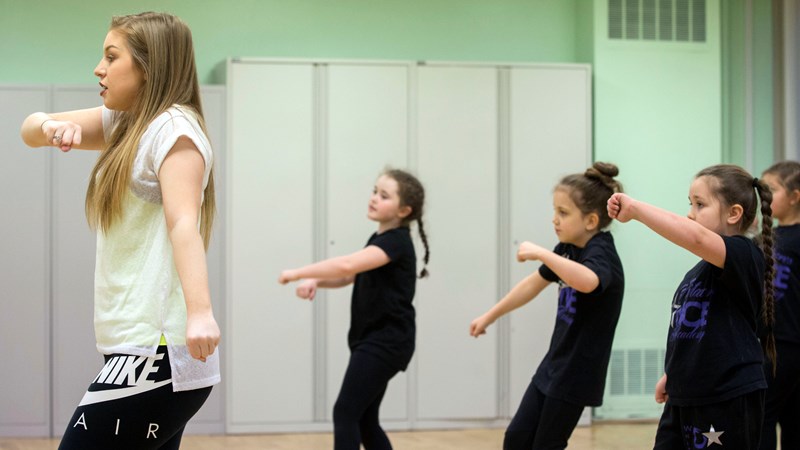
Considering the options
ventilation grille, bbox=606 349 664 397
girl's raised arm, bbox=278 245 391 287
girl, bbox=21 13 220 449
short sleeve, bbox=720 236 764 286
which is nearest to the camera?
girl, bbox=21 13 220 449

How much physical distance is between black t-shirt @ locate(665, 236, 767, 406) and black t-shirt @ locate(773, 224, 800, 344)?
1.12 meters

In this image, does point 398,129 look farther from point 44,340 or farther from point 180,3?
point 44,340

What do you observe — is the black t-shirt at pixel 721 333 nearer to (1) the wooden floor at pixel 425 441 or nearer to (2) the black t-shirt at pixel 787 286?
(2) the black t-shirt at pixel 787 286

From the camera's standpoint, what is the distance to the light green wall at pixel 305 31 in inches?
235

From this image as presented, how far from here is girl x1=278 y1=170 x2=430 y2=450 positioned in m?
3.69

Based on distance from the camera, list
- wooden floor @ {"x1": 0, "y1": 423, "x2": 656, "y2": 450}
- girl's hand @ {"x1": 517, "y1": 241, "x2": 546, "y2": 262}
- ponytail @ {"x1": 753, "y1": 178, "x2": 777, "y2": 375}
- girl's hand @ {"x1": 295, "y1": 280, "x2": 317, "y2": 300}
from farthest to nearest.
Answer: wooden floor @ {"x1": 0, "y1": 423, "x2": 656, "y2": 450}, girl's hand @ {"x1": 295, "y1": 280, "x2": 317, "y2": 300}, girl's hand @ {"x1": 517, "y1": 241, "x2": 546, "y2": 262}, ponytail @ {"x1": 753, "y1": 178, "x2": 777, "y2": 375}

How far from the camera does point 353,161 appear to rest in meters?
5.80

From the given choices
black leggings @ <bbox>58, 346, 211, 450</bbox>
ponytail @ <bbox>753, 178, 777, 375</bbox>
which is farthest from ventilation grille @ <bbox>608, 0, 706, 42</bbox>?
black leggings @ <bbox>58, 346, 211, 450</bbox>

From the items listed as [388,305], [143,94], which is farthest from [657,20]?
[143,94]

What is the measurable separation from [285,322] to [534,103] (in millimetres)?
1959

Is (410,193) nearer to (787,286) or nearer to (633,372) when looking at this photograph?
(787,286)

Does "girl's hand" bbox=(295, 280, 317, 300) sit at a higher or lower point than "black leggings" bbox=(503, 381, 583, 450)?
higher

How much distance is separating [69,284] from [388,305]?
2.51 meters

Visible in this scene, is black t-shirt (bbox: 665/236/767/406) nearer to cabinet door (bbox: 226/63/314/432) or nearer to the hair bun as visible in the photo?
the hair bun
